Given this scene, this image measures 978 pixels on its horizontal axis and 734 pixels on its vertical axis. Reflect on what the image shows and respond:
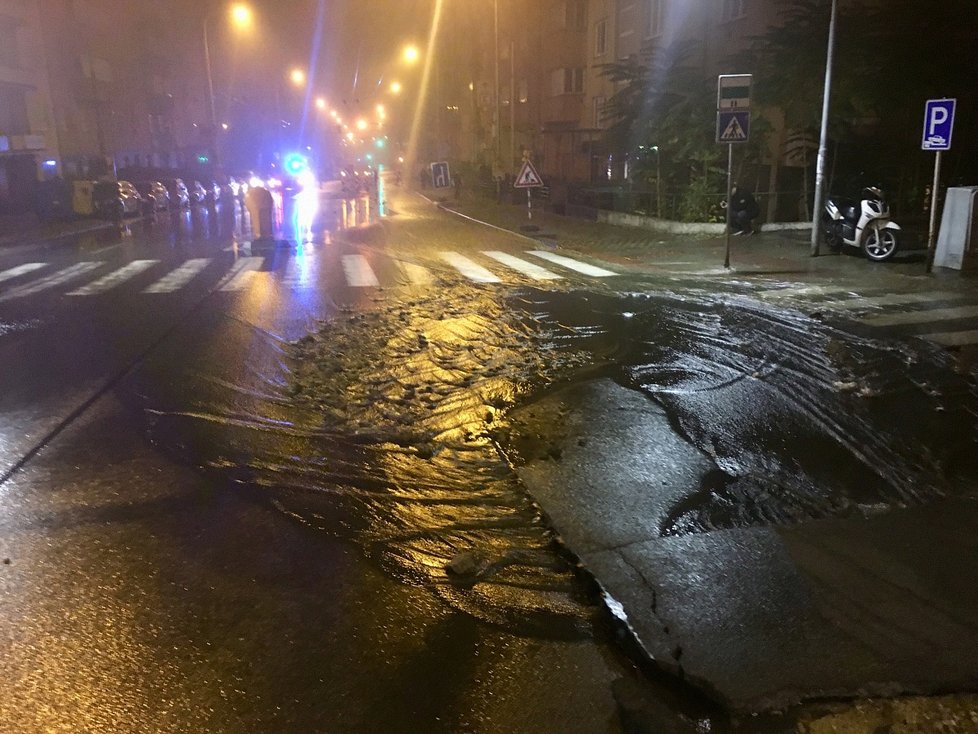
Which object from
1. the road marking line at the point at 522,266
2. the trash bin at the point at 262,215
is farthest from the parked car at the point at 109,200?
the road marking line at the point at 522,266

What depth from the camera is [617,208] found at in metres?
25.8

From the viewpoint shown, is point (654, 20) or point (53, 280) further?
point (654, 20)

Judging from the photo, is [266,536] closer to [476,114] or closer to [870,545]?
[870,545]

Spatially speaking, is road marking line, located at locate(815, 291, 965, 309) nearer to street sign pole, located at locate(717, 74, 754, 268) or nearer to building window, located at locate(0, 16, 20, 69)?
street sign pole, located at locate(717, 74, 754, 268)

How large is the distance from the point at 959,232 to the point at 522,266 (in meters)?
7.69

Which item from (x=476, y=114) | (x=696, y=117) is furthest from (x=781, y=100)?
(x=476, y=114)

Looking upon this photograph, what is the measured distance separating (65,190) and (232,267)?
66.2 ft

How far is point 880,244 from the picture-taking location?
46.2 feet

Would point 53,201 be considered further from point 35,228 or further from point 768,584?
point 768,584

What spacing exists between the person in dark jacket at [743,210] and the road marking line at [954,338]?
34.1 feet

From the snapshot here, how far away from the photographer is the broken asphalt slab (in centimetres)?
324

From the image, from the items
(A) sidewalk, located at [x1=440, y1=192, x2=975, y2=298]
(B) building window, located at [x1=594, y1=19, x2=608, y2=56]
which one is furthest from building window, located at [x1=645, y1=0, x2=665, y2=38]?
(A) sidewalk, located at [x1=440, y1=192, x2=975, y2=298]

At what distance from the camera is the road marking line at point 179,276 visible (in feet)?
43.7

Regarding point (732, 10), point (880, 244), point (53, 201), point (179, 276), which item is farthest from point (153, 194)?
point (880, 244)
